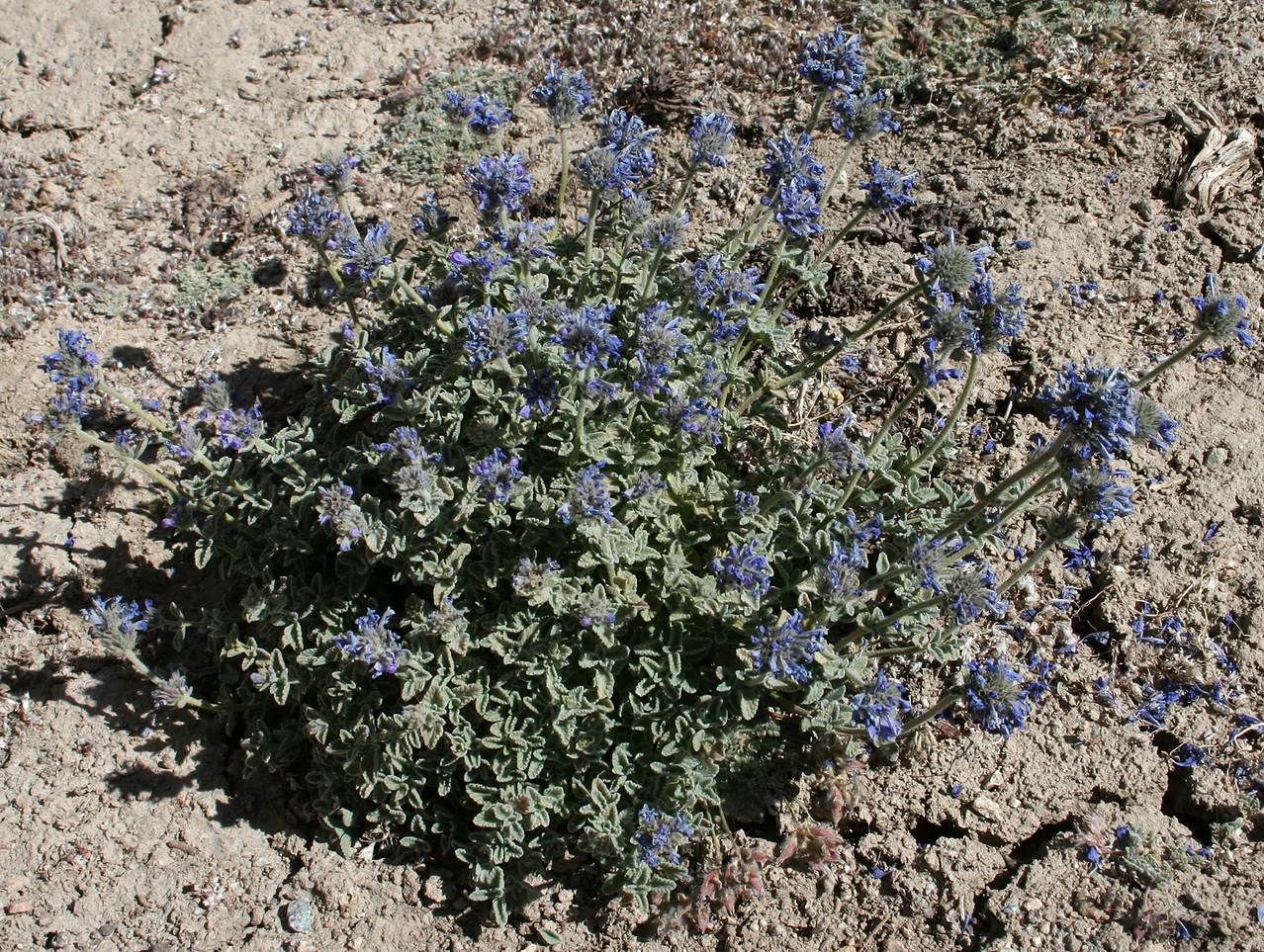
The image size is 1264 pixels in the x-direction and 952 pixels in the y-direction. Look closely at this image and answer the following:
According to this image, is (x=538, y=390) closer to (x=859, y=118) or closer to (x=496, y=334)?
(x=496, y=334)

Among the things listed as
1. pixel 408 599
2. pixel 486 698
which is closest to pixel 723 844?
pixel 486 698

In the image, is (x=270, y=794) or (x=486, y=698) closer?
(x=486, y=698)

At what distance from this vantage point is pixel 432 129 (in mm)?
7750

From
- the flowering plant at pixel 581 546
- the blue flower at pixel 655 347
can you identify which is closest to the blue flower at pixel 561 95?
the flowering plant at pixel 581 546

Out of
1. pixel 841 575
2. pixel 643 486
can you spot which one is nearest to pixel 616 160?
pixel 643 486

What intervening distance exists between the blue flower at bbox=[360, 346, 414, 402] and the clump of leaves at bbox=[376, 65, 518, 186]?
275 centimetres

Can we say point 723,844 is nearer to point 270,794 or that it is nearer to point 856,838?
point 856,838

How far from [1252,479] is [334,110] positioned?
22.2 feet

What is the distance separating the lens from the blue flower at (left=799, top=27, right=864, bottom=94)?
5.15 metres

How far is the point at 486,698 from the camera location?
502cm

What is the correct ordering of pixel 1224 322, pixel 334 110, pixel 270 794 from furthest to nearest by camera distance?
pixel 334 110 → pixel 270 794 → pixel 1224 322

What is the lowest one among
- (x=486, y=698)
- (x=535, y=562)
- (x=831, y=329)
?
(x=486, y=698)

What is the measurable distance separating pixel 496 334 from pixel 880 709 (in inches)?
93.3

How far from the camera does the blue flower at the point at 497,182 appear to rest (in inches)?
194
